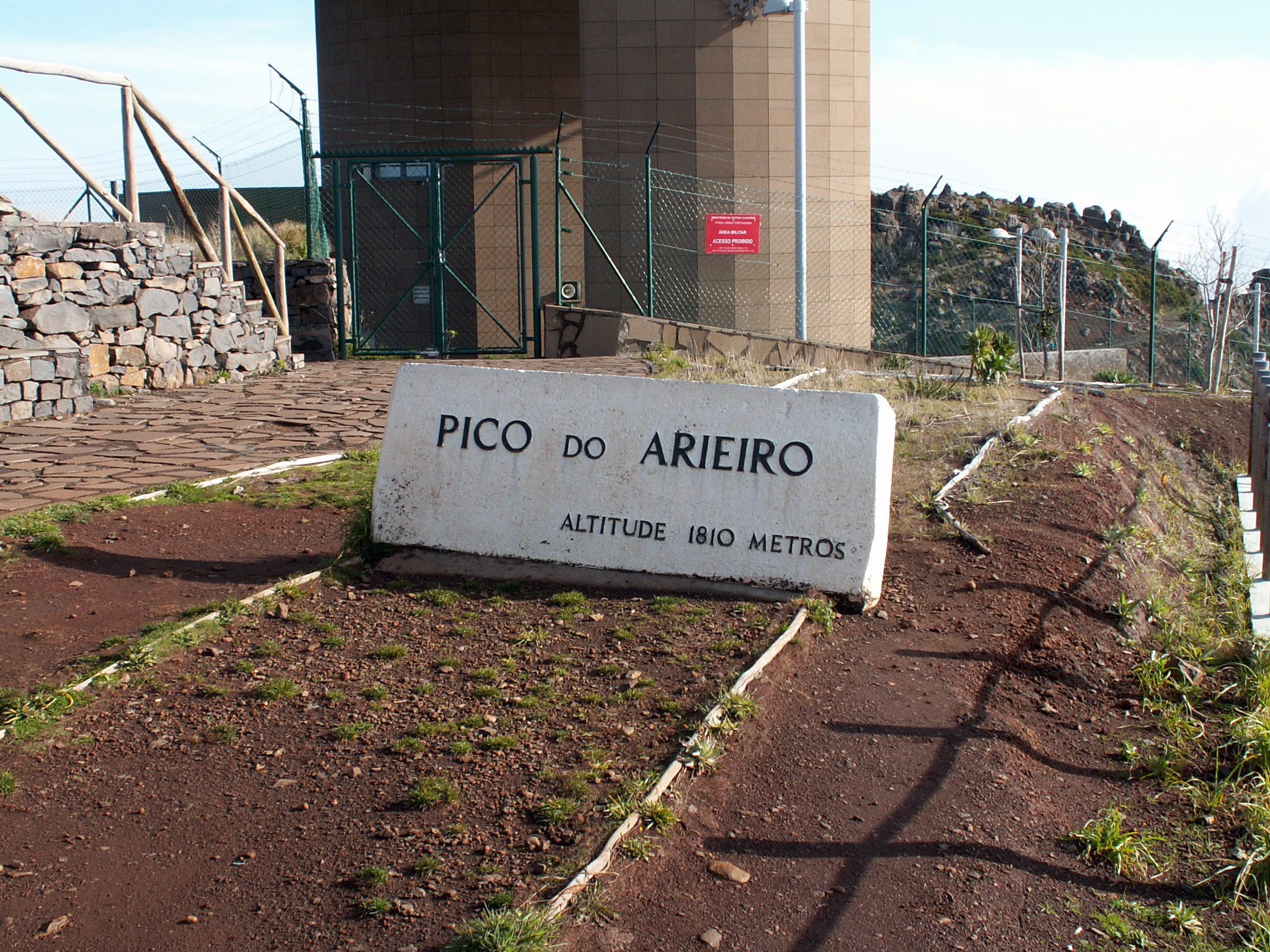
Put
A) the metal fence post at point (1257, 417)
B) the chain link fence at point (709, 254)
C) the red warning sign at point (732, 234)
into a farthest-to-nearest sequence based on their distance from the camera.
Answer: the chain link fence at point (709, 254) < the red warning sign at point (732, 234) < the metal fence post at point (1257, 417)

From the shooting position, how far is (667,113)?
765 inches

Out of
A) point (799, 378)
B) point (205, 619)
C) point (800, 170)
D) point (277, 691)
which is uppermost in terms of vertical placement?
point (800, 170)

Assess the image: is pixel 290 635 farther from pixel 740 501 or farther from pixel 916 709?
pixel 916 709

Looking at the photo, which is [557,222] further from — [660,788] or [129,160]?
[660,788]

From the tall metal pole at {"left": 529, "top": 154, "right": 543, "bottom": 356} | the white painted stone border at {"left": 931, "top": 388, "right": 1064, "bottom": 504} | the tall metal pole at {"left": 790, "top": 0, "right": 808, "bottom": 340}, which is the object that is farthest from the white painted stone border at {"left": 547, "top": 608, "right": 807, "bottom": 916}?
the tall metal pole at {"left": 790, "top": 0, "right": 808, "bottom": 340}

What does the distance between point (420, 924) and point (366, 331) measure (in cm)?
1908

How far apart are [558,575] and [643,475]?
0.65 meters

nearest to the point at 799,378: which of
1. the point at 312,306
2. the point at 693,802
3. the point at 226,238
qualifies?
the point at 226,238

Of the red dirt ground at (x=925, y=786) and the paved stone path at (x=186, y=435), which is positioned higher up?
the paved stone path at (x=186, y=435)

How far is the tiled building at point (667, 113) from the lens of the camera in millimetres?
19297

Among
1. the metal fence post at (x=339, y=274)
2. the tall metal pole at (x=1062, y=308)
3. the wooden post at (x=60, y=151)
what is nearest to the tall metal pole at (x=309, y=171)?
the metal fence post at (x=339, y=274)

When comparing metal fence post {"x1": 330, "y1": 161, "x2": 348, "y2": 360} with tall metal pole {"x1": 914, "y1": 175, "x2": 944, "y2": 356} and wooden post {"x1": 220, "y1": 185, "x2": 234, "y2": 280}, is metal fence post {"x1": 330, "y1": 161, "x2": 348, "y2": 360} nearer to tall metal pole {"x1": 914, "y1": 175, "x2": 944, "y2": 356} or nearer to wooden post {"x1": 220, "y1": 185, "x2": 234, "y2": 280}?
wooden post {"x1": 220, "y1": 185, "x2": 234, "y2": 280}

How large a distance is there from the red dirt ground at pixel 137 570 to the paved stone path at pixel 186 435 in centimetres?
96

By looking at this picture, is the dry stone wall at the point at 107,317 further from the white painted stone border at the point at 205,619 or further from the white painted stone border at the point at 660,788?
the white painted stone border at the point at 660,788
